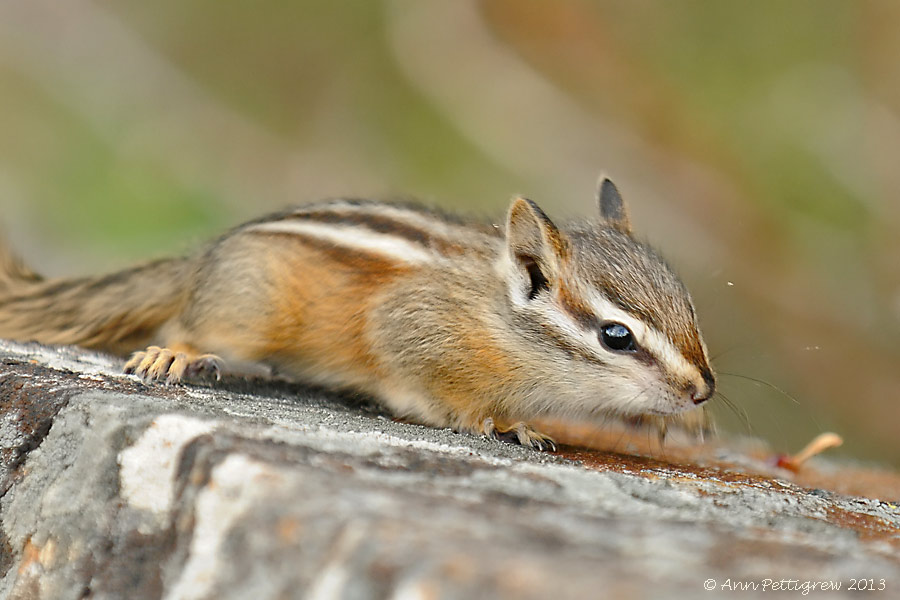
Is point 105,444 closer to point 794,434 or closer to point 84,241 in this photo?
point 794,434

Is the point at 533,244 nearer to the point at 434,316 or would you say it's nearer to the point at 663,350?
the point at 434,316

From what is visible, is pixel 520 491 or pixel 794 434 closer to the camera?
pixel 520 491

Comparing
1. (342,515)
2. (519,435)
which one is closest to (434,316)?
A: (519,435)

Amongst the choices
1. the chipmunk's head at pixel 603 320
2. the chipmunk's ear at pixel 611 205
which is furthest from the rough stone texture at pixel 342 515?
the chipmunk's ear at pixel 611 205

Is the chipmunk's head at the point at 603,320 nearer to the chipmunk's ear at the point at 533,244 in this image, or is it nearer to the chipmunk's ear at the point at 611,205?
the chipmunk's ear at the point at 533,244

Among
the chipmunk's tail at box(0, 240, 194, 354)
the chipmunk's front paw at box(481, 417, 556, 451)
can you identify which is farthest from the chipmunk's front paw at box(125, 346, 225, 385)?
the chipmunk's front paw at box(481, 417, 556, 451)

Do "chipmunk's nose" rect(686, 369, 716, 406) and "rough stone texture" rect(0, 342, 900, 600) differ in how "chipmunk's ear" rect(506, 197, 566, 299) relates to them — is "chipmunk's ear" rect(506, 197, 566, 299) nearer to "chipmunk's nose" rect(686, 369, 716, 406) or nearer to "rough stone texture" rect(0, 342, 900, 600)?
"chipmunk's nose" rect(686, 369, 716, 406)

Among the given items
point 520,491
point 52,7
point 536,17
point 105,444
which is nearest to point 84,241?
point 52,7
